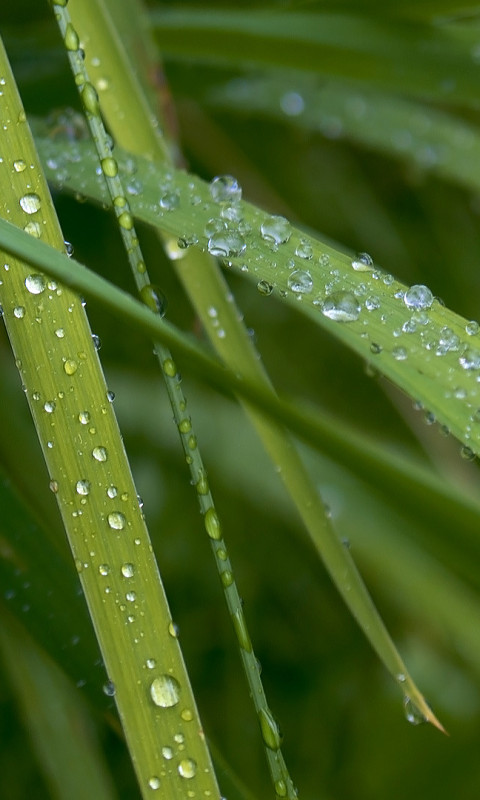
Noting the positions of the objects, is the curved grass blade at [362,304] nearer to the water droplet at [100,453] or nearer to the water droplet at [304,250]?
the water droplet at [304,250]

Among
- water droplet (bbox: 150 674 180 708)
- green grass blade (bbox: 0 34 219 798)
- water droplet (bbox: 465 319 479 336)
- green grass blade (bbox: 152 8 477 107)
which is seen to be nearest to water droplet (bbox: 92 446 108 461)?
green grass blade (bbox: 0 34 219 798)

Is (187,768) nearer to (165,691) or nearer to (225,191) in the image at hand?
(165,691)

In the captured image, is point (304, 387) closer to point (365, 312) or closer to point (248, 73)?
point (248, 73)

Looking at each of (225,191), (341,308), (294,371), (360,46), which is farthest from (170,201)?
(294,371)

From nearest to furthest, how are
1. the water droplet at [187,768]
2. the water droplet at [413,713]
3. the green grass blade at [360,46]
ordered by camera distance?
the water droplet at [187,768], the water droplet at [413,713], the green grass blade at [360,46]

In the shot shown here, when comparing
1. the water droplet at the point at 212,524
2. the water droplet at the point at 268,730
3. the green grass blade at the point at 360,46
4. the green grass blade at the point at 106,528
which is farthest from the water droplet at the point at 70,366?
the green grass blade at the point at 360,46

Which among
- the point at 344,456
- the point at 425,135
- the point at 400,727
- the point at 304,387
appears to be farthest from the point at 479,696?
the point at 344,456
